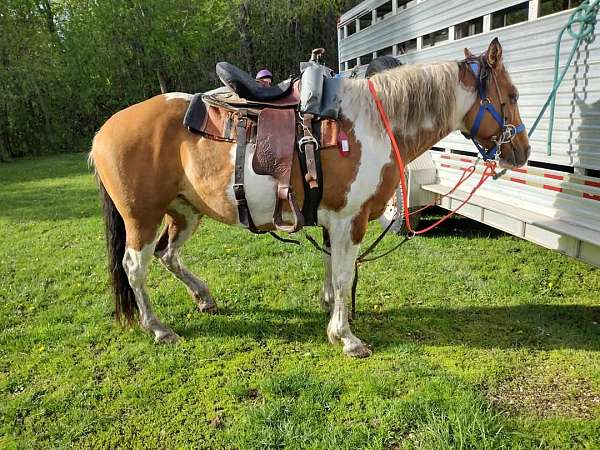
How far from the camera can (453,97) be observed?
298 centimetres

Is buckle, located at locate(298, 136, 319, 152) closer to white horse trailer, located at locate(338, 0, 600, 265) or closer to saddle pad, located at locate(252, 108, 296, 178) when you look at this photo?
saddle pad, located at locate(252, 108, 296, 178)

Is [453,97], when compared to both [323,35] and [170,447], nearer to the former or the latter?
[170,447]

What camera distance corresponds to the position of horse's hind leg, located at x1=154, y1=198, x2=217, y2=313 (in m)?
3.74

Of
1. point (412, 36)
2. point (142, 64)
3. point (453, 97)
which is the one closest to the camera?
point (453, 97)

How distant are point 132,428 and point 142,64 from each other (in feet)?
66.2

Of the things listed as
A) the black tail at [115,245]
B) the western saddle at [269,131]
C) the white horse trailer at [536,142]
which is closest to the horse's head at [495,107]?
A: the white horse trailer at [536,142]

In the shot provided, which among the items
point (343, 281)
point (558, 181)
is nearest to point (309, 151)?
point (343, 281)

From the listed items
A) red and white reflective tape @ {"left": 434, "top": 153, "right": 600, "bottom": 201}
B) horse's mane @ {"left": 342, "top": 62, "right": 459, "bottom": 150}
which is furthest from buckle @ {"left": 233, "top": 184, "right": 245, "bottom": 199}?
red and white reflective tape @ {"left": 434, "top": 153, "right": 600, "bottom": 201}

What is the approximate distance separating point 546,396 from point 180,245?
300 centimetres

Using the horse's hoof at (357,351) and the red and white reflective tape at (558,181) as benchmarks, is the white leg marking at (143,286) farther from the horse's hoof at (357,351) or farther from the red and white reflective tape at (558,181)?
the red and white reflective tape at (558,181)

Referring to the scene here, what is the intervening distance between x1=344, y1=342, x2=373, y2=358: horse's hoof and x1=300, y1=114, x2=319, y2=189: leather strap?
126cm

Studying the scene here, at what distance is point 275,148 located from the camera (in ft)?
9.37

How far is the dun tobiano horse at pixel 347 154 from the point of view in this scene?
294 cm

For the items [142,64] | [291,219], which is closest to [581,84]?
[291,219]
